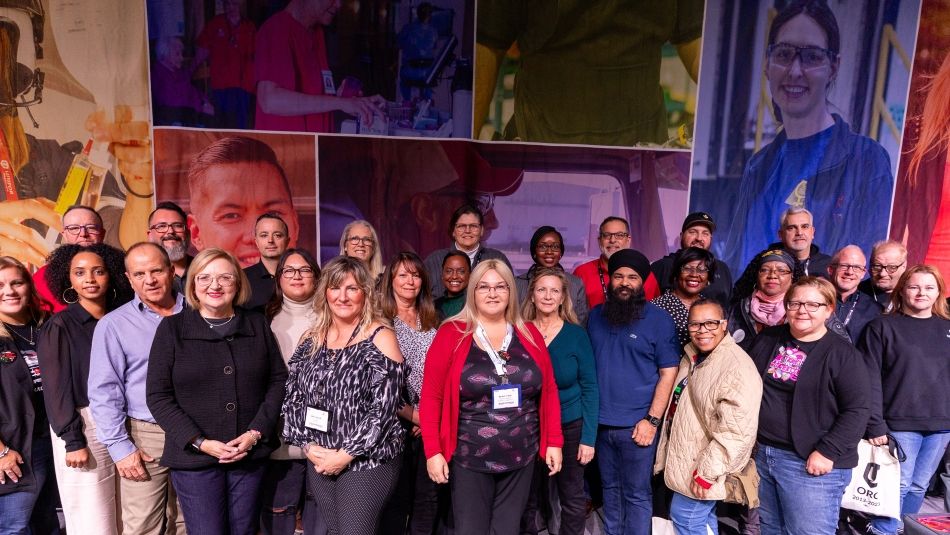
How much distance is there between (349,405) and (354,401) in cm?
3

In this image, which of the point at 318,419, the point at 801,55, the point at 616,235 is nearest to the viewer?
the point at 318,419

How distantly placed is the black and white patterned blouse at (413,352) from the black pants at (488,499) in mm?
439

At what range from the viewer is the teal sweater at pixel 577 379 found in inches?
105

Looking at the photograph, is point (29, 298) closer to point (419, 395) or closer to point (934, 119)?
point (419, 395)

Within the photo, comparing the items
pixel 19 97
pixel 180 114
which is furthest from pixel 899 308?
pixel 19 97

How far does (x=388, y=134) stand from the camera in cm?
475

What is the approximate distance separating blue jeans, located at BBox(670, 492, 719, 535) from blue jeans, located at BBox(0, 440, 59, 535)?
128 inches

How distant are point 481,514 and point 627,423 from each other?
0.96m

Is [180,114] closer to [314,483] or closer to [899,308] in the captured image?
[314,483]

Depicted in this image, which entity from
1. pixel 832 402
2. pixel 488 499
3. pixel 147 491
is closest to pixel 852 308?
pixel 832 402

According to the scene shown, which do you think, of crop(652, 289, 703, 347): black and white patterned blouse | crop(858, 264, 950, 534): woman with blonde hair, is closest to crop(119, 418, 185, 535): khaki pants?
crop(652, 289, 703, 347): black and white patterned blouse

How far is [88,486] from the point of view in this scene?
2.40 meters

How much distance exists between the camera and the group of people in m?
2.20

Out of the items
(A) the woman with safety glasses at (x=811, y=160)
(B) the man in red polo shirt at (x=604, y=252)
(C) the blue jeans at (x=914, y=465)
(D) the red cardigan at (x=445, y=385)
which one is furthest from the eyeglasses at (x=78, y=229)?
(A) the woman with safety glasses at (x=811, y=160)
